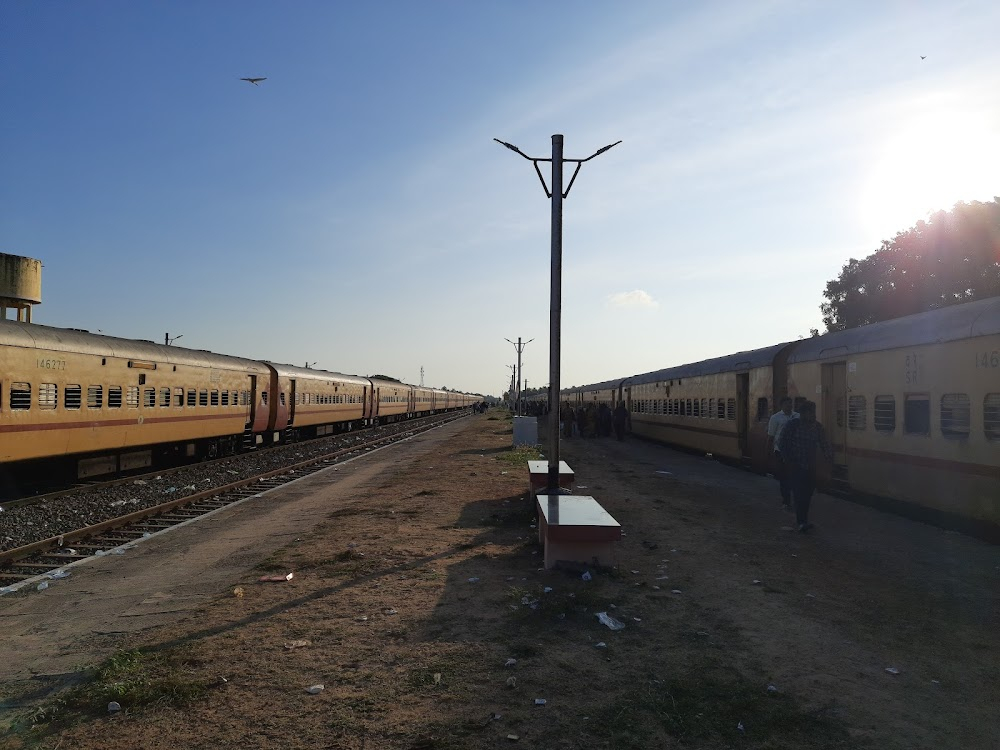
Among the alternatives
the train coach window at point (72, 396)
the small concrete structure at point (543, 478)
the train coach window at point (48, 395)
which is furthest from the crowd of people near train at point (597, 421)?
the train coach window at point (48, 395)

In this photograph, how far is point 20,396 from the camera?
13.3 metres

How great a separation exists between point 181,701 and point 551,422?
6145 mm

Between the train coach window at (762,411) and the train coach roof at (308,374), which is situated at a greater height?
the train coach roof at (308,374)

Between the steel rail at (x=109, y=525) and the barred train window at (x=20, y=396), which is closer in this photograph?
the steel rail at (x=109, y=525)

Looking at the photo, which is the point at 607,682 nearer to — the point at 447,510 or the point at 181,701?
the point at 181,701

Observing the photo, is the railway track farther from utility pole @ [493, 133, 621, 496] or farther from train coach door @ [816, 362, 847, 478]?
train coach door @ [816, 362, 847, 478]

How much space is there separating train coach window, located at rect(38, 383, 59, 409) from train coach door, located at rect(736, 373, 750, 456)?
1638 cm

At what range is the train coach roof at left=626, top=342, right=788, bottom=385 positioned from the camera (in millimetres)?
17188

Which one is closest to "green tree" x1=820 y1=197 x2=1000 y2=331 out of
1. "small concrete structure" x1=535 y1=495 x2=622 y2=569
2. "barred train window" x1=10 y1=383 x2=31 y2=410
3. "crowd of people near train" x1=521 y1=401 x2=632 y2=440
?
"crowd of people near train" x1=521 y1=401 x2=632 y2=440

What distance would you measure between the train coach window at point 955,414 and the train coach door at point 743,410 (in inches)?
347

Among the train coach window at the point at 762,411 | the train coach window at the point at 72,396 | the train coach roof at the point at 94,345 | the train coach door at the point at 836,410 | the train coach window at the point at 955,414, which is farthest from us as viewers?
the train coach window at the point at 762,411

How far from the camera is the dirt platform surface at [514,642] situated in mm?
4230

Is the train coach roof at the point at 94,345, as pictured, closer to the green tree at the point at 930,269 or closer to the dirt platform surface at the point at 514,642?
the dirt platform surface at the point at 514,642

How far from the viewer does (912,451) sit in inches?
420
